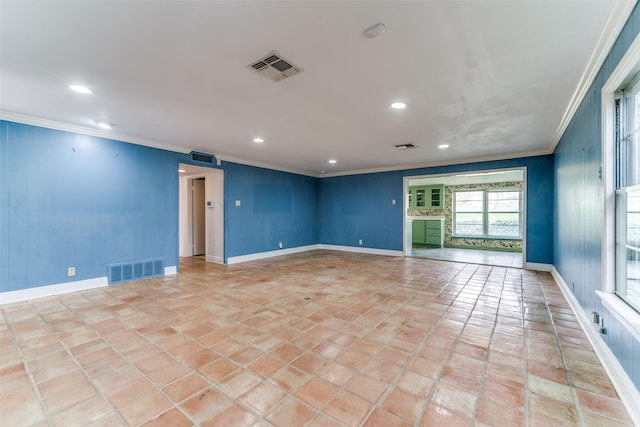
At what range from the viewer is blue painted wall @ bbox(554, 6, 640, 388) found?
175 centimetres

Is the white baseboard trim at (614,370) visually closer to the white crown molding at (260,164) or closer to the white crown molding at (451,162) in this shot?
the white crown molding at (451,162)

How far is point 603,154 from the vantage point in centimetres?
214

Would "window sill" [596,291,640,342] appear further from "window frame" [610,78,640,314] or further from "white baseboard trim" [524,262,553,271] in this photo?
"white baseboard trim" [524,262,553,271]

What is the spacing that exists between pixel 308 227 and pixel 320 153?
3.23 meters

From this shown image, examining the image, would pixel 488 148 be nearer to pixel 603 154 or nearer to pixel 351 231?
pixel 603 154

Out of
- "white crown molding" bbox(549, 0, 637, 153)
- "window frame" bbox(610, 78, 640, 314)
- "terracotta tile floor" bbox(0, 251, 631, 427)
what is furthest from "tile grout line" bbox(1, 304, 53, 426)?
"white crown molding" bbox(549, 0, 637, 153)

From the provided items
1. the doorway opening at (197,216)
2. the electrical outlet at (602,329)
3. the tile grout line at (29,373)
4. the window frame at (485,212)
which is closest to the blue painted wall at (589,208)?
the electrical outlet at (602,329)

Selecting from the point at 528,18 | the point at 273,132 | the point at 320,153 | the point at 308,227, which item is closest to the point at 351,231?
the point at 308,227

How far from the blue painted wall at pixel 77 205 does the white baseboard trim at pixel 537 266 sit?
715cm

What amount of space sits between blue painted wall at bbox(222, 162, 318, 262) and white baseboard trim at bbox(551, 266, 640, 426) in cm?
590

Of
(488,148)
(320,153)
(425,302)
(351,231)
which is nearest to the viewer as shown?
(425,302)

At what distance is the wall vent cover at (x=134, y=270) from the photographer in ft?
14.4

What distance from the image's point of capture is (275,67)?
2.35m

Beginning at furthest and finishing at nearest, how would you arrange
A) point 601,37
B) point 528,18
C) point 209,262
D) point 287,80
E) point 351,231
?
1. point 351,231
2. point 209,262
3. point 287,80
4. point 601,37
5. point 528,18
